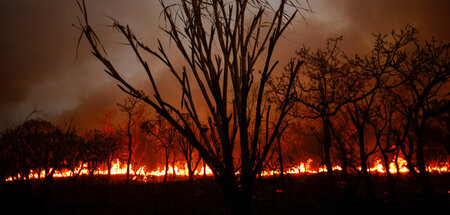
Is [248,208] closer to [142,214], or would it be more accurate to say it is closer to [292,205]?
[142,214]

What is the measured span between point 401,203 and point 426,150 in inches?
1034

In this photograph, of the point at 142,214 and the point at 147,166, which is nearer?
the point at 142,214

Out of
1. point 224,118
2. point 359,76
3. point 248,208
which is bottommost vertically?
point 248,208

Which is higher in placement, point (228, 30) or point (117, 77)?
point (228, 30)

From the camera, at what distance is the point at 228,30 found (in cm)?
145

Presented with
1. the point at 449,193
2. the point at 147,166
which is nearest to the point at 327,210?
the point at 449,193

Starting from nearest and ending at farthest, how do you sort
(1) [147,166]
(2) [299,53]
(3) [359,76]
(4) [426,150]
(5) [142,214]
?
(5) [142,214]
(3) [359,76]
(2) [299,53]
(4) [426,150]
(1) [147,166]

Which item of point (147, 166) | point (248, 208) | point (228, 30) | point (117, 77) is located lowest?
point (147, 166)

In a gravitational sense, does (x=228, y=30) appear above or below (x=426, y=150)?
above

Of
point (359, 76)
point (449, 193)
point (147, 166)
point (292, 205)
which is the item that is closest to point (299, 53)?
point (359, 76)

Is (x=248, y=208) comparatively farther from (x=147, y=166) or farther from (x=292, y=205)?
(x=147, y=166)

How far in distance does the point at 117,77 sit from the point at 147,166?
5787 centimetres

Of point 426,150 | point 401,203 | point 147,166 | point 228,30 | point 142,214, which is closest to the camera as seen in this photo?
point 228,30

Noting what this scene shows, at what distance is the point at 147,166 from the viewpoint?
53.9m
